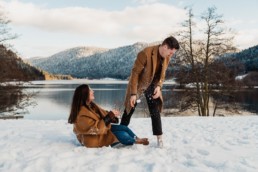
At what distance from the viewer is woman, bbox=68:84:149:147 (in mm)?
5391

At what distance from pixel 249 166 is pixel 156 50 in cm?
225

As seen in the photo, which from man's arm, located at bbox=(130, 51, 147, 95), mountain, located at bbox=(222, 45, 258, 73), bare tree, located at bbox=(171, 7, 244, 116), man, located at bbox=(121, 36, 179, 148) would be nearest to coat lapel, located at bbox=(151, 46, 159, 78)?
man, located at bbox=(121, 36, 179, 148)

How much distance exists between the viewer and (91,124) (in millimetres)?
5391

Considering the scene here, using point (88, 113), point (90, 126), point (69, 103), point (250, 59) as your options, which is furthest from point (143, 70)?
point (250, 59)

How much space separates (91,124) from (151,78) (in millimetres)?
1227

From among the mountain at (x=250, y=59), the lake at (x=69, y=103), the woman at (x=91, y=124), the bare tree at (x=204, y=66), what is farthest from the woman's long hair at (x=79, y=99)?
the mountain at (x=250, y=59)

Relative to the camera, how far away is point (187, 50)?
75.0 feet

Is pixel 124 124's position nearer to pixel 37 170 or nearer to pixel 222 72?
pixel 37 170

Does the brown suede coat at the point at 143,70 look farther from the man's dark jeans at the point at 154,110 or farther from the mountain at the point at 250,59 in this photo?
the mountain at the point at 250,59

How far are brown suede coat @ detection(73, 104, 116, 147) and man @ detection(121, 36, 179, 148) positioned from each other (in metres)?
0.52

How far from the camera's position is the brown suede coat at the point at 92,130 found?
5.38m

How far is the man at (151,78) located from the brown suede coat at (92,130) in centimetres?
52

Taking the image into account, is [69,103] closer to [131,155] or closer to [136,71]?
[136,71]

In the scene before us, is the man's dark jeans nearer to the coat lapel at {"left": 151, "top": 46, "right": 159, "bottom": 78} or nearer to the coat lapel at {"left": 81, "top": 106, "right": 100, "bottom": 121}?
the coat lapel at {"left": 151, "top": 46, "right": 159, "bottom": 78}
